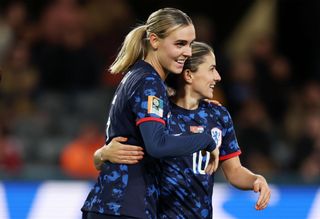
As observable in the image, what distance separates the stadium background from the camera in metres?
9.44

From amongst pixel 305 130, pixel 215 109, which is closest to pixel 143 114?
pixel 215 109

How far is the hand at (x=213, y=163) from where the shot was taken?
502 centimetres

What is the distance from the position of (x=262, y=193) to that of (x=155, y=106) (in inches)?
29.8

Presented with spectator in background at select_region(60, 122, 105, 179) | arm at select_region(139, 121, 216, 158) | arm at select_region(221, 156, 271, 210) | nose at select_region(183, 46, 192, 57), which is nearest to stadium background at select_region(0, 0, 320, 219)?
spectator in background at select_region(60, 122, 105, 179)

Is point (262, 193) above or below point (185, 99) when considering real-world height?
below

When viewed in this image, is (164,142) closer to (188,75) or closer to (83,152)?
(188,75)

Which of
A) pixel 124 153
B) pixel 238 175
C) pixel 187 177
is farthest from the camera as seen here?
pixel 238 175

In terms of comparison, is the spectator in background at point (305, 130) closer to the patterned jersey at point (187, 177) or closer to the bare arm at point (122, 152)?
the patterned jersey at point (187, 177)

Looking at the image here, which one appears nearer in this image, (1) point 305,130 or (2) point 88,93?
(1) point 305,130

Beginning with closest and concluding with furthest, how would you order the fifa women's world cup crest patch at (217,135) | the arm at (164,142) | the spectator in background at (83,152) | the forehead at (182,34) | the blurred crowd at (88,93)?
the arm at (164,142) → the forehead at (182,34) → the fifa women's world cup crest patch at (217,135) → the spectator in background at (83,152) → the blurred crowd at (88,93)

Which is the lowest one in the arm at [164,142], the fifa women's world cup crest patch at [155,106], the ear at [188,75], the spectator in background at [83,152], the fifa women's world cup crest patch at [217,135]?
the spectator in background at [83,152]

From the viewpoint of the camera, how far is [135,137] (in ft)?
15.5

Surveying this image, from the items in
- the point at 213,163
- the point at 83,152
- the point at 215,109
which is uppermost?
the point at 215,109

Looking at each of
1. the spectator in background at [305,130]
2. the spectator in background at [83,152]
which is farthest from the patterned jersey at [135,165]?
the spectator in background at [83,152]
